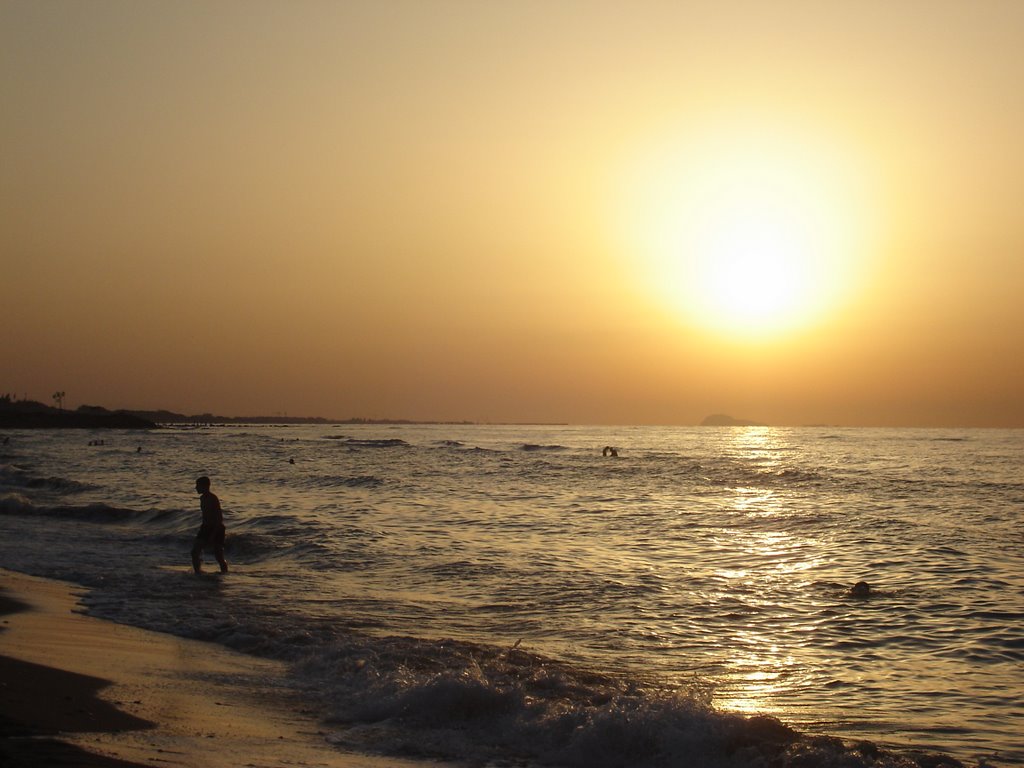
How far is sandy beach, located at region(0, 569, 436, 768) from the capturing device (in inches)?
289

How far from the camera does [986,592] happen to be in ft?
53.7

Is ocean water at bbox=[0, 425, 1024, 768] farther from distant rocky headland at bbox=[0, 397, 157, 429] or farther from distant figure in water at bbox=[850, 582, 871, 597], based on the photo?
distant rocky headland at bbox=[0, 397, 157, 429]

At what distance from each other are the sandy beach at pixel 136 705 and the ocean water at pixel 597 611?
22.4 inches

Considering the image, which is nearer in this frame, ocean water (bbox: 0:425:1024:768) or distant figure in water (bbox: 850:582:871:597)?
ocean water (bbox: 0:425:1024:768)

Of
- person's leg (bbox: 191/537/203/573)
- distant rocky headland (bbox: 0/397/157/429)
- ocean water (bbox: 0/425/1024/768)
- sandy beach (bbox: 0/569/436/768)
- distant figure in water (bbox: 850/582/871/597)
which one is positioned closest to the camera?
sandy beach (bbox: 0/569/436/768)

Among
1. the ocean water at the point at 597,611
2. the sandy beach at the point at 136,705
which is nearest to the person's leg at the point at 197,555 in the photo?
the ocean water at the point at 597,611

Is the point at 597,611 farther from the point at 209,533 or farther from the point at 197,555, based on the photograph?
the point at 197,555

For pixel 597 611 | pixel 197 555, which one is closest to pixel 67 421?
pixel 197 555

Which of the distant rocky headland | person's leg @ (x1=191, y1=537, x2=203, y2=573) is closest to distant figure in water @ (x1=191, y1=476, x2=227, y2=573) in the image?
person's leg @ (x1=191, y1=537, x2=203, y2=573)

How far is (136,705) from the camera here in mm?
8945

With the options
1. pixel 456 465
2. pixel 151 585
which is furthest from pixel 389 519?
pixel 456 465

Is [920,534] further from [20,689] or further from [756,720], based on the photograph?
[20,689]

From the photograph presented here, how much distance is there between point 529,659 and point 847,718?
158 inches

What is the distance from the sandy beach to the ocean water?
570 mm
